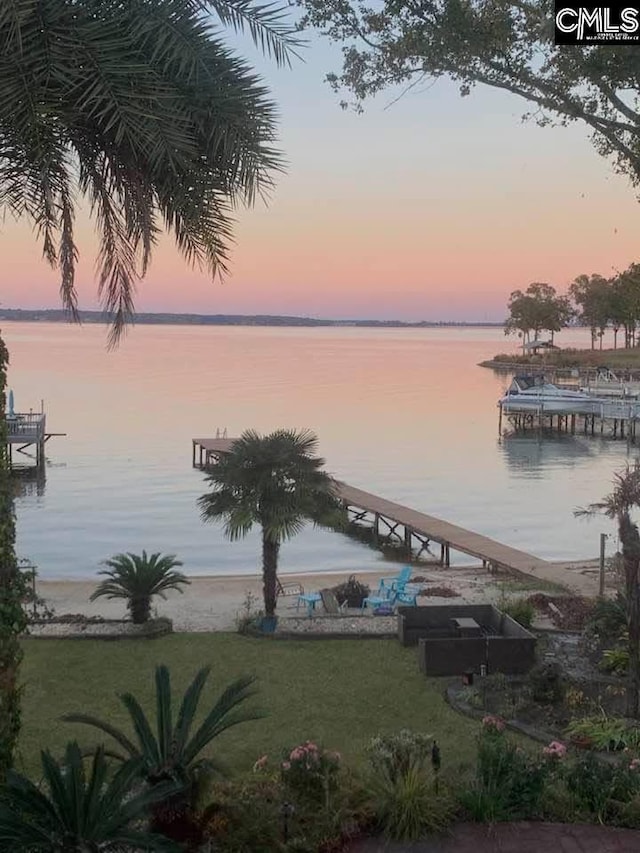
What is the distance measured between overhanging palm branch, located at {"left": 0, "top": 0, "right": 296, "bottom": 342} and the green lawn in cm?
493

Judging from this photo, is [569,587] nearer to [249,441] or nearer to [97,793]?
[249,441]

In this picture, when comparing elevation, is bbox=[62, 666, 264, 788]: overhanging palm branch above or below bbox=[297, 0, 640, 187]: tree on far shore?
below

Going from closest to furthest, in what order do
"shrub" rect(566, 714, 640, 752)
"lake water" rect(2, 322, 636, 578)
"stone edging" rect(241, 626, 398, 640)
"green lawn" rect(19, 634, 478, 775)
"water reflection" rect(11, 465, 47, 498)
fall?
"shrub" rect(566, 714, 640, 752) → "green lawn" rect(19, 634, 478, 775) → "stone edging" rect(241, 626, 398, 640) → "lake water" rect(2, 322, 636, 578) → "water reflection" rect(11, 465, 47, 498)

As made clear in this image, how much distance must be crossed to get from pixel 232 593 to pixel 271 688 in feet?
30.4

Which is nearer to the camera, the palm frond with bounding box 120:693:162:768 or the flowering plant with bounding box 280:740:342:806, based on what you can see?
the palm frond with bounding box 120:693:162:768

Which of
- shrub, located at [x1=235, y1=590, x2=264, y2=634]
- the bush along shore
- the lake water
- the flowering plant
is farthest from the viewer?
the bush along shore

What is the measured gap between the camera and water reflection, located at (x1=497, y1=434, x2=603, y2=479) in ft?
171

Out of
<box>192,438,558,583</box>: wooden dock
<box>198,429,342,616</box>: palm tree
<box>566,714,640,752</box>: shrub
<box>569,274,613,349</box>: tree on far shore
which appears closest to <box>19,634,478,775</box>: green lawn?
<box>566,714,640,752</box>: shrub

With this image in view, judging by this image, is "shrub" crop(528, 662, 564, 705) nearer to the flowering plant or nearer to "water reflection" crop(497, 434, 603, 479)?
the flowering plant

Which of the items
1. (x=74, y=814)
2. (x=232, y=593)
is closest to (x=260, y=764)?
(x=74, y=814)

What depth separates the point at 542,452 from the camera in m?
58.9

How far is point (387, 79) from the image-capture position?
10.1 m

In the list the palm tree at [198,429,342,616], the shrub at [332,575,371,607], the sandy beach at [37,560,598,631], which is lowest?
the sandy beach at [37,560,598,631]

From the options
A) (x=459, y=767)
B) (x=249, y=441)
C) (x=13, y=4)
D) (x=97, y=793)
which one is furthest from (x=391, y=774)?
(x=249, y=441)
